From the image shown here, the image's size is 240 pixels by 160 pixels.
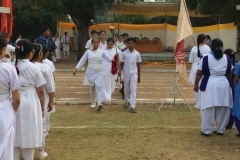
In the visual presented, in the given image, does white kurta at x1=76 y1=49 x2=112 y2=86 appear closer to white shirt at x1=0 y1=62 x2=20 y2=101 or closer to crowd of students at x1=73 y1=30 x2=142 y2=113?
crowd of students at x1=73 y1=30 x2=142 y2=113

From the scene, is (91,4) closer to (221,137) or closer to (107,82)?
(107,82)

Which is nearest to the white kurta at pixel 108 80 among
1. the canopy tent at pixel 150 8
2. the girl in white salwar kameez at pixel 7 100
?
the girl in white salwar kameez at pixel 7 100

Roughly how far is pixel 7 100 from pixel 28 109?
0.86 metres

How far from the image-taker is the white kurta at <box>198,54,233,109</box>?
7.85m

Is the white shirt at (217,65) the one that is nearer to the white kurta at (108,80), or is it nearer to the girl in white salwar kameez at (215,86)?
the girl in white salwar kameez at (215,86)

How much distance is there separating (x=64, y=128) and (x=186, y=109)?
150 inches

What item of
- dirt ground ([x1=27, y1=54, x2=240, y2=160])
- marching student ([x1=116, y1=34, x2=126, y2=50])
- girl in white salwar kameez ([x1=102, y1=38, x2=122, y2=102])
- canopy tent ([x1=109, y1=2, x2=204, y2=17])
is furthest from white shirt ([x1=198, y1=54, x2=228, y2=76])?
canopy tent ([x1=109, y1=2, x2=204, y2=17])

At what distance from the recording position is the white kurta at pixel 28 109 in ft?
18.0

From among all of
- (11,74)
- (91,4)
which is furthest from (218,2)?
(11,74)

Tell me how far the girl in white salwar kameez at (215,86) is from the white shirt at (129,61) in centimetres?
279

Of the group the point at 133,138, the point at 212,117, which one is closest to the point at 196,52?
the point at 212,117

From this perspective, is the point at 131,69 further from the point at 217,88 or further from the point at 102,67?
the point at 217,88

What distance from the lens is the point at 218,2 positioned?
73.1 ft

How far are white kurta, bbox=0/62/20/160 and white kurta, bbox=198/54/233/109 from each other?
4293 millimetres
